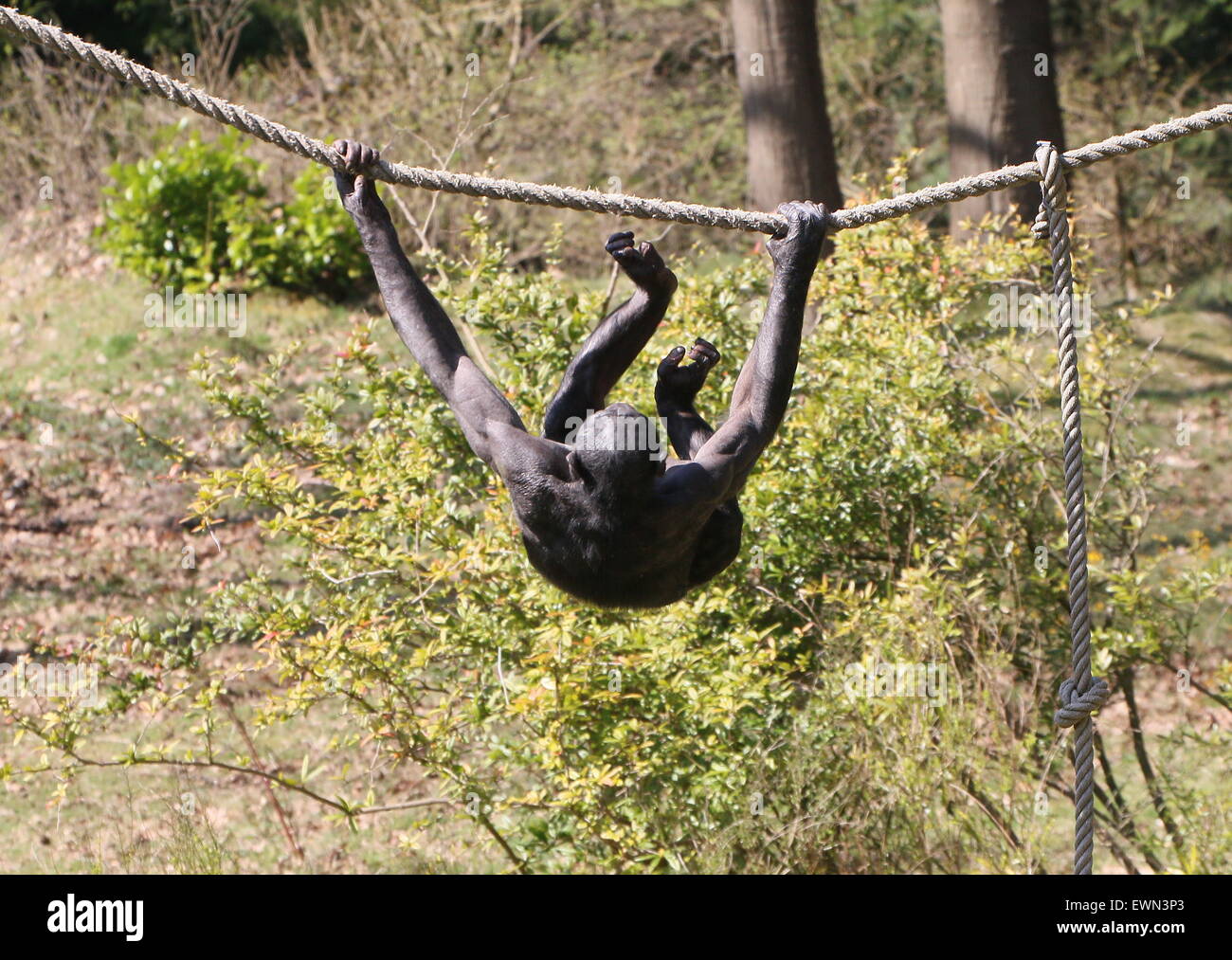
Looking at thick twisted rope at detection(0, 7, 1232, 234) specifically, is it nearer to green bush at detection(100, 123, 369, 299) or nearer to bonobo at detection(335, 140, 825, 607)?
bonobo at detection(335, 140, 825, 607)

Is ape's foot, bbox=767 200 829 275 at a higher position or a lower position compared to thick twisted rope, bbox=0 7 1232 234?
lower

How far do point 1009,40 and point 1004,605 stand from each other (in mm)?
6549

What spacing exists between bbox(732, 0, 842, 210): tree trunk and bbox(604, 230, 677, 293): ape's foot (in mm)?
7344

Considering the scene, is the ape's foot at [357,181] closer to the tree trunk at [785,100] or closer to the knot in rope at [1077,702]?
the knot in rope at [1077,702]

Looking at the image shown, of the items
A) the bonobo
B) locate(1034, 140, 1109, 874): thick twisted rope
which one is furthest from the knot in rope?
the bonobo

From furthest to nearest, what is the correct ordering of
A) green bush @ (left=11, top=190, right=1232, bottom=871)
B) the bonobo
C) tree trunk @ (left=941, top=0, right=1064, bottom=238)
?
tree trunk @ (left=941, top=0, right=1064, bottom=238), green bush @ (left=11, top=190, right=1232, bottom=871), the bonobo

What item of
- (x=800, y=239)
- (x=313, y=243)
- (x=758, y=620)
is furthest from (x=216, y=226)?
(x=800, y=239)

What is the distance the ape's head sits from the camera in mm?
3619

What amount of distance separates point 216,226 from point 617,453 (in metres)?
10.3

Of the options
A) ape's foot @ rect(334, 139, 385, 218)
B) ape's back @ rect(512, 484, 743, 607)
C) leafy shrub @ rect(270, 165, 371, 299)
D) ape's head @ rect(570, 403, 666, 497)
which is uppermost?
leafy shrub @ rect(270, 165, 371, 299)

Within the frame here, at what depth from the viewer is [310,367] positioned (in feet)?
40.3

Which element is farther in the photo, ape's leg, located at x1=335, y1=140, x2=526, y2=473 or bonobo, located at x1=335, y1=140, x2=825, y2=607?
ape's leg, located at x1=335, y1=140, x2=526, y2=473

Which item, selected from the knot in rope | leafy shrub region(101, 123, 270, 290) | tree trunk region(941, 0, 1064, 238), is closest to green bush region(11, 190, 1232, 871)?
the knot in rope

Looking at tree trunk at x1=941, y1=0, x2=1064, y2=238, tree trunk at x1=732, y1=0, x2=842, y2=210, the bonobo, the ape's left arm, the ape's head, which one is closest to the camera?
the ape's head
